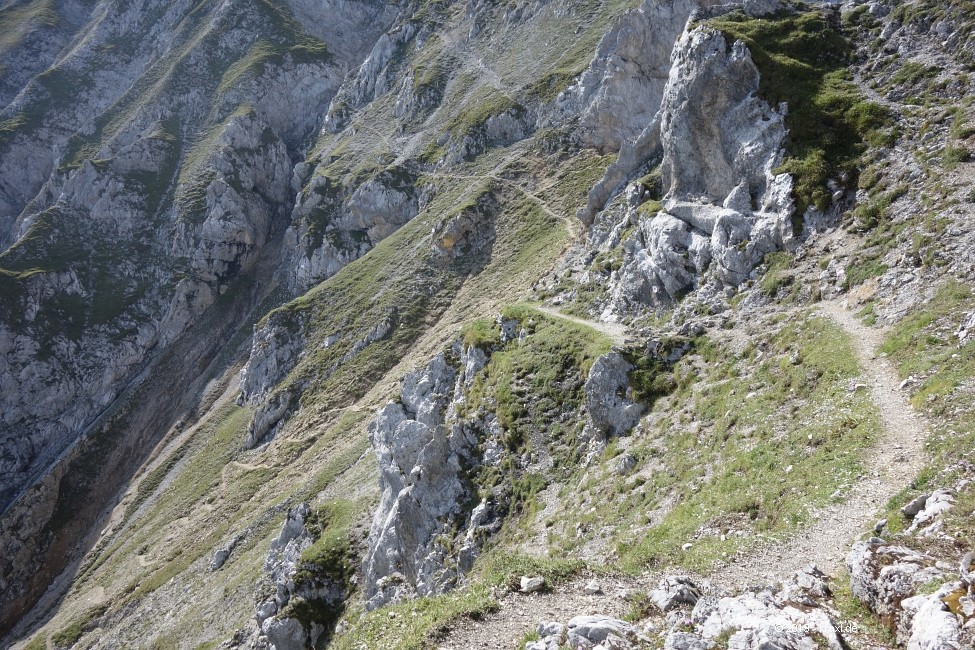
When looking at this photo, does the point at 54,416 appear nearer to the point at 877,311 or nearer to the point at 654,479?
the point at 654,479

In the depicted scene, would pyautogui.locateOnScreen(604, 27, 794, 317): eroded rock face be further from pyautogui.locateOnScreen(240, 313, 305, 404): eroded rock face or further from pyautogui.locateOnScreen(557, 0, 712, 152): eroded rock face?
pyautogui.locateOnScreen(240, 313, 305, 404): eroded rock face

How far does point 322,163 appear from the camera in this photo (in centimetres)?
12194

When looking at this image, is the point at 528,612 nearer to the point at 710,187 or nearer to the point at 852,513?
the point at 852,513

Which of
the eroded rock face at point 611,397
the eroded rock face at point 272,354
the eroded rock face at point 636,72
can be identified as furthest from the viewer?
the eroded rock face at point 272,354

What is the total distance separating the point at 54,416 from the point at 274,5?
146796 millimetres

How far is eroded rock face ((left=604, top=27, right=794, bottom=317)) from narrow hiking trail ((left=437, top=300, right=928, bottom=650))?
15773mm

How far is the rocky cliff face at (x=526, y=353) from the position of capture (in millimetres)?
13844

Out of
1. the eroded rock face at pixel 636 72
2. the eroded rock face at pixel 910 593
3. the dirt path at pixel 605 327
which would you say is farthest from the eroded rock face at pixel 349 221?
the eroded rock face at pixel 910 593

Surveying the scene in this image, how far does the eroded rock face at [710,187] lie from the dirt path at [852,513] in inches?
600

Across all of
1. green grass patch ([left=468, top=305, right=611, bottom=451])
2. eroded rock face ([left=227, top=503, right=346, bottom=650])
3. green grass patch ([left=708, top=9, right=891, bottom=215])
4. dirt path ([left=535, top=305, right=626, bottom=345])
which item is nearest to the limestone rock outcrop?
green grass patch ([left=468, top=305, right=611, bottom=451])

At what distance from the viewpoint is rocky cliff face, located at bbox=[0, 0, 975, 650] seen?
1384cm

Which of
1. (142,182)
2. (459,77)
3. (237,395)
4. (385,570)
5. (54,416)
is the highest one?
(142,182)

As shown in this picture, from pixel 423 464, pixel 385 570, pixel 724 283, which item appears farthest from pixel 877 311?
pixel 385 570

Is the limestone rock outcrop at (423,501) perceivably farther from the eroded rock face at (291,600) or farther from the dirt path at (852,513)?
the dirt path at (852,513)
